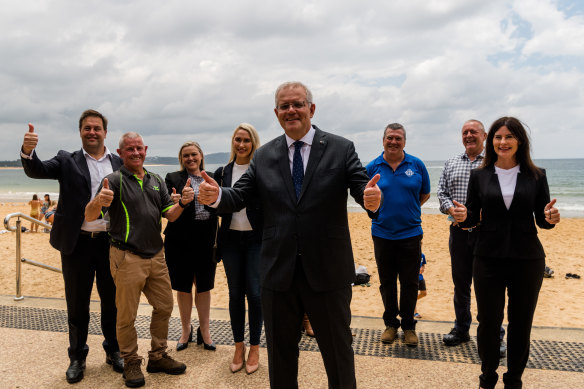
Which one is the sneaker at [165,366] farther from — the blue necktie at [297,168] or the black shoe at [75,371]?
the blue necktie at [297,168]

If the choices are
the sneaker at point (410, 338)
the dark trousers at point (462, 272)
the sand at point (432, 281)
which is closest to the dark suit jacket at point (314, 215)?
the sneaker at point (410, 338)

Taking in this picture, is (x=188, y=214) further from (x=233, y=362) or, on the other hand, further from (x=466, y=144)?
(x=466, y=144)

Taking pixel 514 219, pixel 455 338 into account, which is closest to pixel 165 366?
pixel 455 338

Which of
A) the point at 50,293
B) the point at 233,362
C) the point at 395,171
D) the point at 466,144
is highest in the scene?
the point at 466,144

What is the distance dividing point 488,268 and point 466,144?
157 centimetres

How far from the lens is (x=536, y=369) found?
340 centimetres

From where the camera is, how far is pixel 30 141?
3.36 m

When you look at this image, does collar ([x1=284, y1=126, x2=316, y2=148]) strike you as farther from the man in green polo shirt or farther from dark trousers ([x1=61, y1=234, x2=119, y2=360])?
dark trousers ([x1=61, y1=234, x2=119, y2=360])

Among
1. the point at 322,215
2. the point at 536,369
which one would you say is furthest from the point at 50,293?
the point at 536,369

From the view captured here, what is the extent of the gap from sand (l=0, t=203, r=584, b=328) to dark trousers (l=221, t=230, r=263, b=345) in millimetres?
2461

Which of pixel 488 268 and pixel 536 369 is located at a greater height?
pixel 488 268

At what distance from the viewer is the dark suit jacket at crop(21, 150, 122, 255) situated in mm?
3435

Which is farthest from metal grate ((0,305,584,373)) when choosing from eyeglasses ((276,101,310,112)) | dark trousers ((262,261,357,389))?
eyeglasses ((276,101,310,112))

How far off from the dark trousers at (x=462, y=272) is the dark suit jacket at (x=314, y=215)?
2.00 meters
